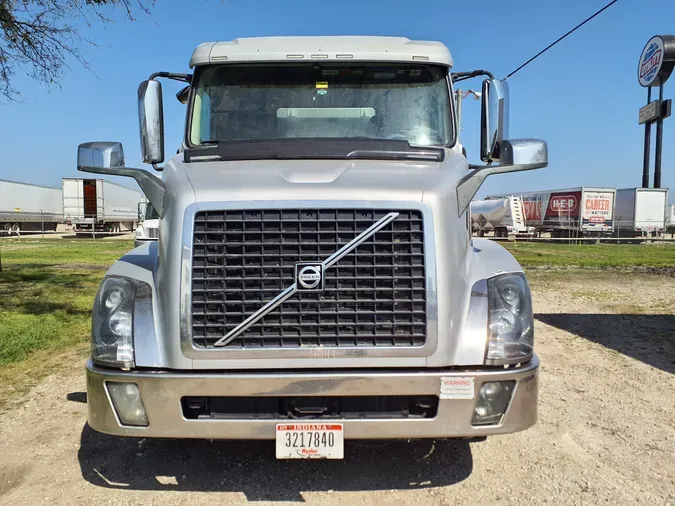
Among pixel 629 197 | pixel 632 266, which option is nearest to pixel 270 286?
pixel 632 266

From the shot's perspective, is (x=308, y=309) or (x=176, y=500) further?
(x=176, y=500)

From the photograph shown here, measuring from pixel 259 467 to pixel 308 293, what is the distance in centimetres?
139

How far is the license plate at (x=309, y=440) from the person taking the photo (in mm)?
2756

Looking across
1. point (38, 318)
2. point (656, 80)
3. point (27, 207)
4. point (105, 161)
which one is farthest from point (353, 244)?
point (656, 80)

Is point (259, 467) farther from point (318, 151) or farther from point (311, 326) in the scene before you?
point (318, 151)

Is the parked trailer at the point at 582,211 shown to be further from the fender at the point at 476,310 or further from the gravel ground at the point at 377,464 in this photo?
the fender at the point at 476,310

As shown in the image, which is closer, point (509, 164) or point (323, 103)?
point (509, 164)

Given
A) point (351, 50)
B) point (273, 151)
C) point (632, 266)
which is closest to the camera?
point (273, 151)

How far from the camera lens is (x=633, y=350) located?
646cm

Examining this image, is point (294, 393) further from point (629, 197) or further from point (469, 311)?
point (629, 197)

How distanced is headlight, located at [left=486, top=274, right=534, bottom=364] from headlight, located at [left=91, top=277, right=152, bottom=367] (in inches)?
72.7

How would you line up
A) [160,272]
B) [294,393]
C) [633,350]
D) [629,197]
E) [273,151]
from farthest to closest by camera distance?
[629,197] < [633,350] < [273,151] < [160,272] < [294,393]

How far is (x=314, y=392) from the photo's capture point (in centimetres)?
276

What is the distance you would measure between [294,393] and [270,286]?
0.56 m
